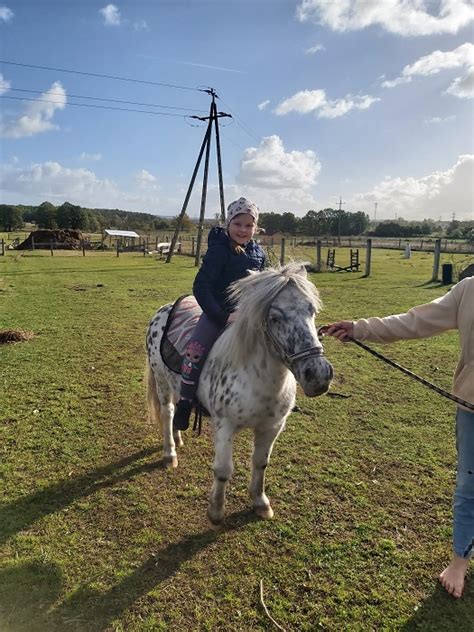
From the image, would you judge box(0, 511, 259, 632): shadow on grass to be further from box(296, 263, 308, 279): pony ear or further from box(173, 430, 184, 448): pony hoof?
box(296, 263, 308, 279): pony ear

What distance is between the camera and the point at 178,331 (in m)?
3.58

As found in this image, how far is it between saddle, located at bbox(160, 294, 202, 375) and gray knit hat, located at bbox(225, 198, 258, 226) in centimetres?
93

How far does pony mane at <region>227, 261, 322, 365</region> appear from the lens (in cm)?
242

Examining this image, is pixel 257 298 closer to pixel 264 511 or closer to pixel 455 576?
pixel 264 511

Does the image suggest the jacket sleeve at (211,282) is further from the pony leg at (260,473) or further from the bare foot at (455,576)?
the bare foot at (455,576)

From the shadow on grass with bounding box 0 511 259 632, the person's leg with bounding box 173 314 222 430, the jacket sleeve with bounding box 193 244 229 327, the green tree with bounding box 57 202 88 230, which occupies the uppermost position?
the green tree with bounding box 57 202 88 230

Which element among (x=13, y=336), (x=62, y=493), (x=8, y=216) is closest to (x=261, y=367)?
(x=62, y=493)

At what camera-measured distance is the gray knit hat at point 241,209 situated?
3.08 m

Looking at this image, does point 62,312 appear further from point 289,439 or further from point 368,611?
point 368,611

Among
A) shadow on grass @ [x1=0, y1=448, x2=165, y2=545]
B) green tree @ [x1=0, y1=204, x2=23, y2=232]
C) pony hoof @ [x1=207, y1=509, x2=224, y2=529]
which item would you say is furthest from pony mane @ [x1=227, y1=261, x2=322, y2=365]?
green tree @ [x1=0, y1=204, x2=23, y2=232]

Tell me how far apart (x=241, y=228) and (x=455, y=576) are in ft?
8.79

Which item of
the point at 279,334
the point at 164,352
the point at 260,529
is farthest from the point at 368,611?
the point at 164,352


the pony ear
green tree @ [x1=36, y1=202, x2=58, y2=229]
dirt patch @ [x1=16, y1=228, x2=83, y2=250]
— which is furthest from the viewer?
green tree @ [x1=36, y1=202, x2=58, y2=229]

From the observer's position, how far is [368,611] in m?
2.43
